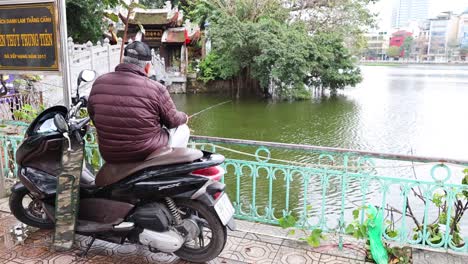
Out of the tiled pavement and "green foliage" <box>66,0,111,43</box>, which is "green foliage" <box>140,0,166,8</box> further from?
the tiled pavement

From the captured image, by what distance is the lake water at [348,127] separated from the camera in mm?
5703

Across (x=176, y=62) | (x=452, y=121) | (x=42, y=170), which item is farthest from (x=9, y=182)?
(x=176, y=62)

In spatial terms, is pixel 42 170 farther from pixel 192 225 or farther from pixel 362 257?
pixel 362 257

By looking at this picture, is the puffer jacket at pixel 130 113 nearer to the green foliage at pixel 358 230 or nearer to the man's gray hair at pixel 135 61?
the man's gray hair at pixel 135 61

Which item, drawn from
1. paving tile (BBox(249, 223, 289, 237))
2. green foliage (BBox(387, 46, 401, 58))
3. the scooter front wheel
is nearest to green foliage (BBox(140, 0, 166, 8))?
the scooter front wheel

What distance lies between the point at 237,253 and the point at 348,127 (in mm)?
8678

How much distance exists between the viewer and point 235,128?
419 inches

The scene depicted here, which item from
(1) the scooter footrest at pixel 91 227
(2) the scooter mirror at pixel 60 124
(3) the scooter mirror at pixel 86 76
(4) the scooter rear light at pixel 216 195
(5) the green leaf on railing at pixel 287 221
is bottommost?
(5) the green leaf on railing at pixel 287 221

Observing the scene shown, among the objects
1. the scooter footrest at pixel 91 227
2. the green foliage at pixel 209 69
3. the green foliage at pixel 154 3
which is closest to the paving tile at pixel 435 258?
the scooter footrest at pixel 91 227

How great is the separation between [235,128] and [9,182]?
7.28 m

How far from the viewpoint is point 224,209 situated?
7.48ft

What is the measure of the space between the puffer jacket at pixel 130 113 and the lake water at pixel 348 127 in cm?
315

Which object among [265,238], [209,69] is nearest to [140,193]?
[265,238]

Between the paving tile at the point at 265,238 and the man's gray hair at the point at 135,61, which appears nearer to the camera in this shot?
the man's gray hair at the point at 135,61
